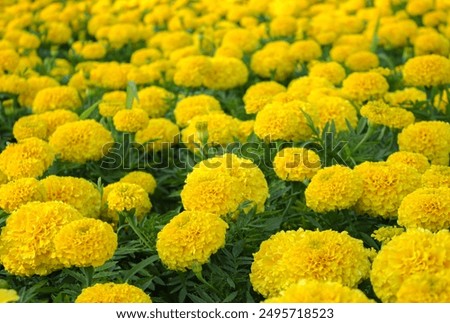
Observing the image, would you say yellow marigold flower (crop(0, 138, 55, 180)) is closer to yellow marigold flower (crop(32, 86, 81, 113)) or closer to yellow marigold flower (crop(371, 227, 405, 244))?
yellow marigold flower (crop(32, 86, 81, 113))

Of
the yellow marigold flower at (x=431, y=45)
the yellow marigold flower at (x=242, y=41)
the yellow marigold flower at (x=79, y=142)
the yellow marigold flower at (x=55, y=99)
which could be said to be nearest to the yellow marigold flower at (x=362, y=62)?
the yellow marigold flower at (x=431, y=45)

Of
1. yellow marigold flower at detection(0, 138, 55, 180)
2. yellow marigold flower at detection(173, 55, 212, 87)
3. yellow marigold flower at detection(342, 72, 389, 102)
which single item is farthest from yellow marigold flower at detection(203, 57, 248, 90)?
yellow marigold flower at detection(0, 138, 55, 180)

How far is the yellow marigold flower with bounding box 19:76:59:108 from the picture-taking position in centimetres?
411

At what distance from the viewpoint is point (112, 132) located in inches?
140

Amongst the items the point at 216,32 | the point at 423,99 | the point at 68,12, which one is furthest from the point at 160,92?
the point at 68,12

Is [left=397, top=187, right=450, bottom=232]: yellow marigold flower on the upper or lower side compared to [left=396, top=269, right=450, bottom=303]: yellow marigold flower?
lower

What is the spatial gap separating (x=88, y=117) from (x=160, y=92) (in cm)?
45

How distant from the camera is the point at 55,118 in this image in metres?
3.47

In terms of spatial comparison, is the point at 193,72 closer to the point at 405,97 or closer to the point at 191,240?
the point at 405,97

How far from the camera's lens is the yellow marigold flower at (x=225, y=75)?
4.09 meters

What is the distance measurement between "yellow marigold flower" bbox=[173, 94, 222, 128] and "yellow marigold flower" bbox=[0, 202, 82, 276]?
4.70ft

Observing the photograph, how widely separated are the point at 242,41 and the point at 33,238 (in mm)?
3264

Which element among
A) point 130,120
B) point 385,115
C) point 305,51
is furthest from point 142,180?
point 305,51
